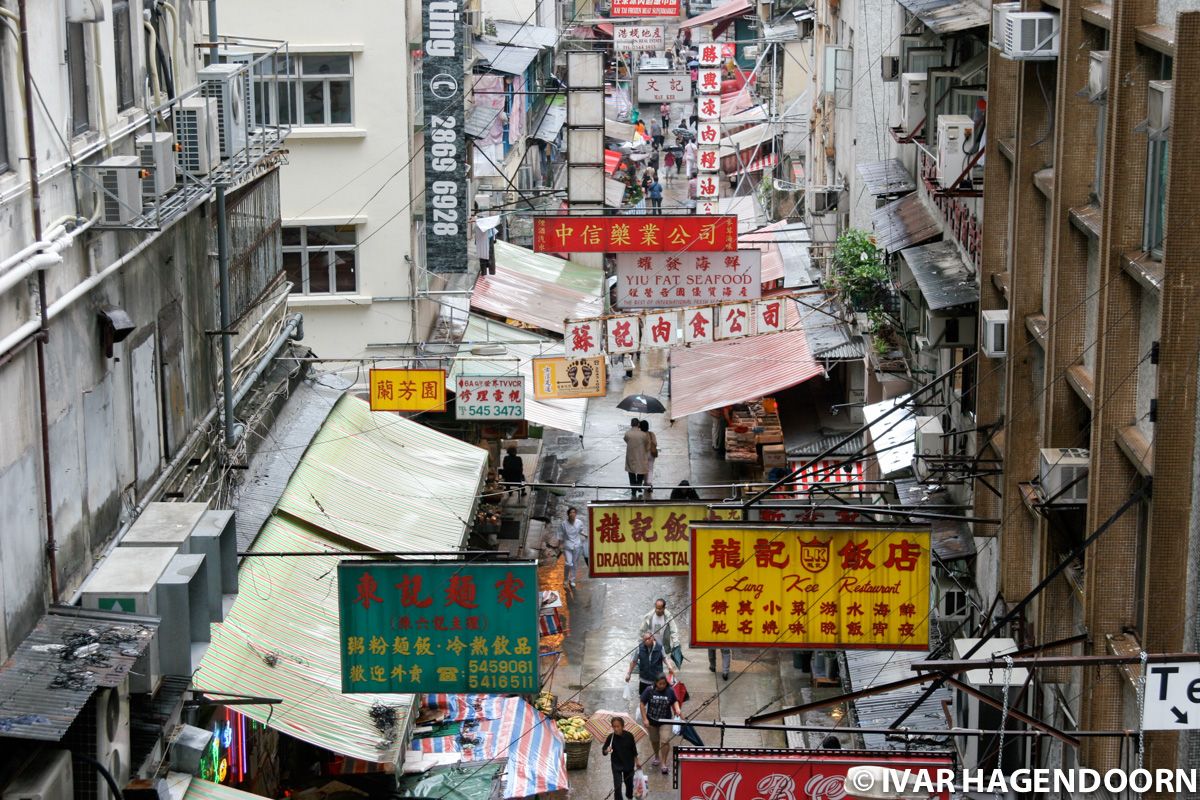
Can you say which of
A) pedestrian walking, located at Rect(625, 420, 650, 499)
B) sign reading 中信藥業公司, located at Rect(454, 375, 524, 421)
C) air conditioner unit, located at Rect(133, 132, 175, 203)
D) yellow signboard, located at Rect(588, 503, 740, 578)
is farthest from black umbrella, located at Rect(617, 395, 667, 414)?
air conditioner unit, located at Rect(133, 132, 175, 203)

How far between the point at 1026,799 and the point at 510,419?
13400 mm

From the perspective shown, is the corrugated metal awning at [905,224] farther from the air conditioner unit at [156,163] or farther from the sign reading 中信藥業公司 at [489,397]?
the air conditioner unit at [156,163]

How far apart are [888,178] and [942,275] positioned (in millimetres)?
5753

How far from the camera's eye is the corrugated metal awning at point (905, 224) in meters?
21.9

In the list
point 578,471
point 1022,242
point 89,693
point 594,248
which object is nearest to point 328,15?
point 594,248

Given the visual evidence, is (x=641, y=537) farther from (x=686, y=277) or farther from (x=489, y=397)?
(x=686, y=277)

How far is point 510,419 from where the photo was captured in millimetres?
26562

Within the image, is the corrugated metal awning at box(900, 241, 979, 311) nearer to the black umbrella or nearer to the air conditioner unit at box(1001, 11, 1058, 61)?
the air conditioner unit at box(1001, 11, 1058, 61)

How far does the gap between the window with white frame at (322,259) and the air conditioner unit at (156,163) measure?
1393 cm

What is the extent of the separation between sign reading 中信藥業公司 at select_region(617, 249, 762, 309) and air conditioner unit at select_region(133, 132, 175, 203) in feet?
47.3

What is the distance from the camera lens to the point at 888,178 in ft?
82.0

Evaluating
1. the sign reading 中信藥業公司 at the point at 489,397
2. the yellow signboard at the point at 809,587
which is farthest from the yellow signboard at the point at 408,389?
the yellow signboard at the point at 809,587

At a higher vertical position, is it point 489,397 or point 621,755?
point 489,397

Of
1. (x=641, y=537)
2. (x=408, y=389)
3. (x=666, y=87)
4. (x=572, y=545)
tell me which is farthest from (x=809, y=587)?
(x=666, y=87)
